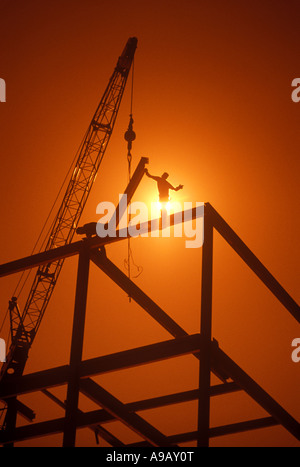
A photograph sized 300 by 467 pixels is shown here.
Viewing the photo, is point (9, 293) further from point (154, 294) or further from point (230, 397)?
point (230, 397)

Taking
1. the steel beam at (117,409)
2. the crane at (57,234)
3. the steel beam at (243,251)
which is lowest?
the steel beam at (117,409)

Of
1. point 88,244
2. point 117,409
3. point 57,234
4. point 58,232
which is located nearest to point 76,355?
point 117,409

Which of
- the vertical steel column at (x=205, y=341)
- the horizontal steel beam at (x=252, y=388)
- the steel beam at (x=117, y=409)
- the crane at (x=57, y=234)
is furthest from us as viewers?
the crane at (x=57, y=234)

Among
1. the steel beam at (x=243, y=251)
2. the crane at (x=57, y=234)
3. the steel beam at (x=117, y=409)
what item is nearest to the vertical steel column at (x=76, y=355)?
the steel beam at (x=117, y=409)

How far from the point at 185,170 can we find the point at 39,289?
46.3 m

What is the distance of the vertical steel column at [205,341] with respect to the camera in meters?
23.2

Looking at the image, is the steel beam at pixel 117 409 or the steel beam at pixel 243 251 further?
the steel beam at pixel 243 251

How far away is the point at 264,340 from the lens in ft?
282

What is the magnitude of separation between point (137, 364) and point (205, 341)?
2367 mm

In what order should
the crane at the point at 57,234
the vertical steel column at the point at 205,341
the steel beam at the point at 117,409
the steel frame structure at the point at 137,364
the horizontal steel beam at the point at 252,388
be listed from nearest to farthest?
the vertical steel column at the point at 205,341
the steel frame structure at the point at 137,364
the horizontal steel beam at the point at 252,388
the steel beam at the point at 117,409
the crane at the point at 57,234

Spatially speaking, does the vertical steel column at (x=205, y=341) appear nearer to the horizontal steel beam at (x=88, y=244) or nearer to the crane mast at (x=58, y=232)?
the horizontal steel beam at (x=88, y=244)

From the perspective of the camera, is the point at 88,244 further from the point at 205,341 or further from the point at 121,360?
the point at 205,341

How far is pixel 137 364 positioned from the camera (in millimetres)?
25172
